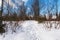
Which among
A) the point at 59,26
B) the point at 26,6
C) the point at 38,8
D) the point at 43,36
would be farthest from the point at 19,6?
the point at 43,36

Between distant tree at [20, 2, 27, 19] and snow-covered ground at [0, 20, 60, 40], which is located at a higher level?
distant tree at [20, 2, 27, 19]

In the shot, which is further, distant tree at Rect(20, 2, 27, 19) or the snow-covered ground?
distant tree at Rect(20, 2, 27, 19)

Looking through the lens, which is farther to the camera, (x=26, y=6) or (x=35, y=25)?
(x=26, y=6)

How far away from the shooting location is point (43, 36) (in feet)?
22.7

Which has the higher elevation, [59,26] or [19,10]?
[19,10]

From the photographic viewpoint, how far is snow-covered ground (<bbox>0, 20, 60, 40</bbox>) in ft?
22.4

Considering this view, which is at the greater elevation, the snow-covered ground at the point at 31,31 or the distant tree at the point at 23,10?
the distant tree at the point at 23,10

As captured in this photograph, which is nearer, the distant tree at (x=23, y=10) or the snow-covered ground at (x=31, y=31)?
the snow-covered ground at (x=31, y=31)

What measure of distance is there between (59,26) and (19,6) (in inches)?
160

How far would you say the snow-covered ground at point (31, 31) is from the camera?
683 cm

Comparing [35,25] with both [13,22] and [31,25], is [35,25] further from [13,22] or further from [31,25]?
[13,22]

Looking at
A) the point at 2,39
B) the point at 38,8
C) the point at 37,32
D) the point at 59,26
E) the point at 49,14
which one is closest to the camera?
the point at 2,39

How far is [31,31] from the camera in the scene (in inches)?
302

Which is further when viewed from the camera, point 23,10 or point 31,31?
point 23,10
